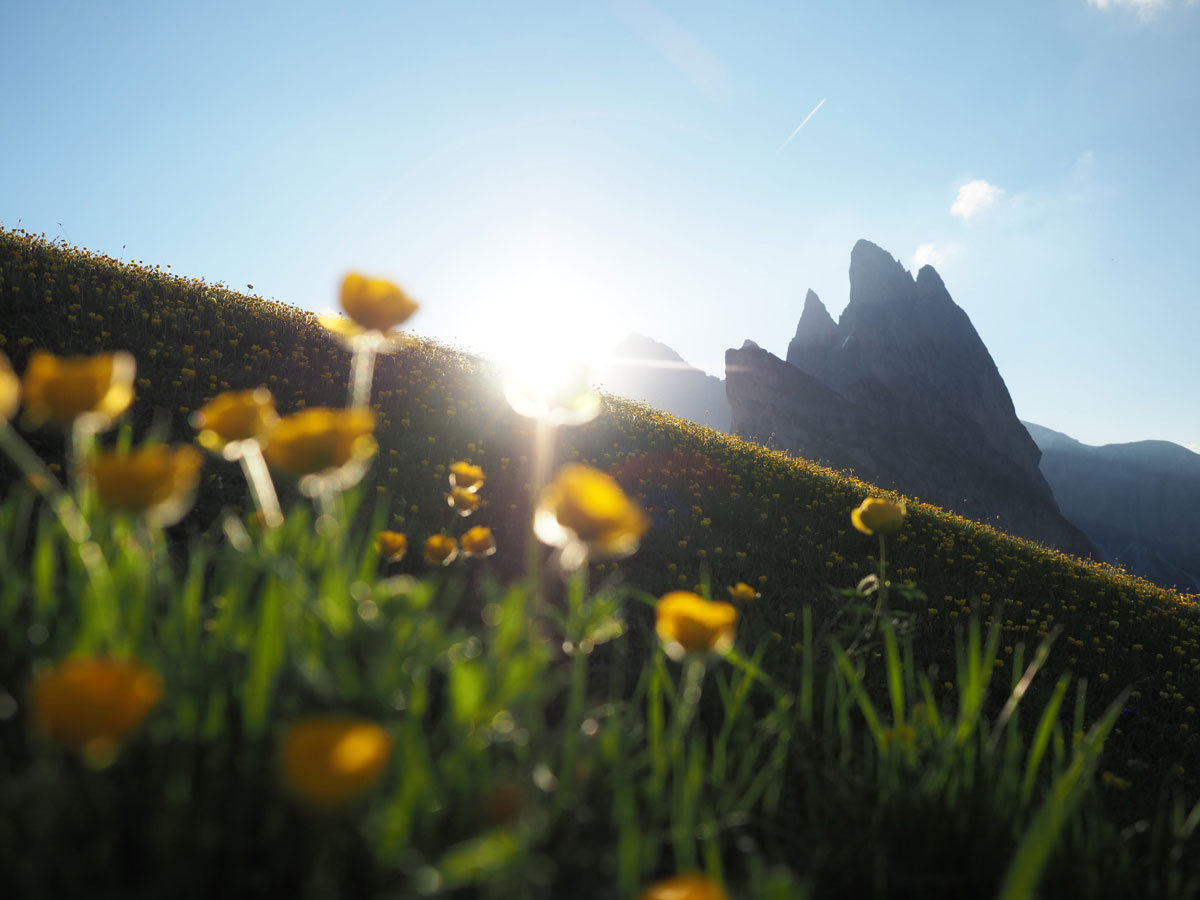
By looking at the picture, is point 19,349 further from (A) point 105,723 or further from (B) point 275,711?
(A) point 105,723

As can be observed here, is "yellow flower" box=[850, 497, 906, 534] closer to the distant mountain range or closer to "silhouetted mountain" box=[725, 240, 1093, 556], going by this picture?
the distant mountain range

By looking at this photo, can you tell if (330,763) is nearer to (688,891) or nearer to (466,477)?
(688,891)

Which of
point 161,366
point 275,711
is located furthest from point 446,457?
point 275,711

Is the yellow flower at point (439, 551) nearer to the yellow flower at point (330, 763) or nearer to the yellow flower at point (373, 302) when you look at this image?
the yellow flower at point (373, 302)

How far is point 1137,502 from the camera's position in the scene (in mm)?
115438

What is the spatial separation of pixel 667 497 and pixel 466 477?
14.0 feet

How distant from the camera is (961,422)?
82.6 metres

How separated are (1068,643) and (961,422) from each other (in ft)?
293

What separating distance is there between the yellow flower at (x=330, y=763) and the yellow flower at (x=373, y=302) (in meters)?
1.05

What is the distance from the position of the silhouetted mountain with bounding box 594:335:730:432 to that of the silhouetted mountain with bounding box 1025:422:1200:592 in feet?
221

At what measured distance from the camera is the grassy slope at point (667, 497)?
4.42 metres

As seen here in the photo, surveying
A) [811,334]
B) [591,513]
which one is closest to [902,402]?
[811,334]

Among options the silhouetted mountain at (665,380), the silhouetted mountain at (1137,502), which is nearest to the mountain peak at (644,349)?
the silhouetted mountain at (665,380)

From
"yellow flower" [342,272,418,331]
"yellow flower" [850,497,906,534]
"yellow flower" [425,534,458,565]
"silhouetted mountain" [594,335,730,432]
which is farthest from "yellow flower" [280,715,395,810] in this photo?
"silhouetted mountain" [594,335,730,432]
